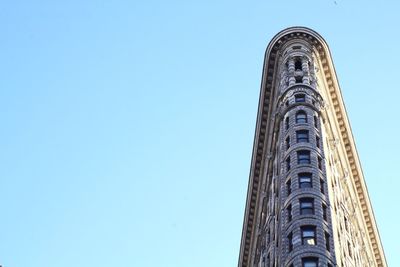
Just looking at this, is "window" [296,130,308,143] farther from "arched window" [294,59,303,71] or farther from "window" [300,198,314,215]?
"arched window" [294,59,303,71]

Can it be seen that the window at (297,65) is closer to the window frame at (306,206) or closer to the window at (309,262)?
the window frame at (306,206)

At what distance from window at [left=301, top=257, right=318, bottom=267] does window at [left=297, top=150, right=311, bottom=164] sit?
13919 mm

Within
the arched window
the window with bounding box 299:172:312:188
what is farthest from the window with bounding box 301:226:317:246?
the arched window

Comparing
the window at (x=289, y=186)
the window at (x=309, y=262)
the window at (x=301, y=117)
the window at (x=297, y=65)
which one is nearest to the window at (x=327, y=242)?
the window at (x=309, y=262)

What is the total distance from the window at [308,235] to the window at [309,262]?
171cm

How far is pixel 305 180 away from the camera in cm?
7012

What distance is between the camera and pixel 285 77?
8738cm

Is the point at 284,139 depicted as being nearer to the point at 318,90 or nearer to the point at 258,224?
the point at 318,90

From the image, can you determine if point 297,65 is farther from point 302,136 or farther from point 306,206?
point 306,206

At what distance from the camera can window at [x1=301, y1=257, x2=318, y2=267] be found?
60.2 metres

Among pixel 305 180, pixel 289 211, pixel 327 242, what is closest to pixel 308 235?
pixel 327 242

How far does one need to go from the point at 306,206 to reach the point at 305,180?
4.05 m

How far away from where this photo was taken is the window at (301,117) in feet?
259

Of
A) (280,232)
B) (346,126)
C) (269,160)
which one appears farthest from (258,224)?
(280,232)
